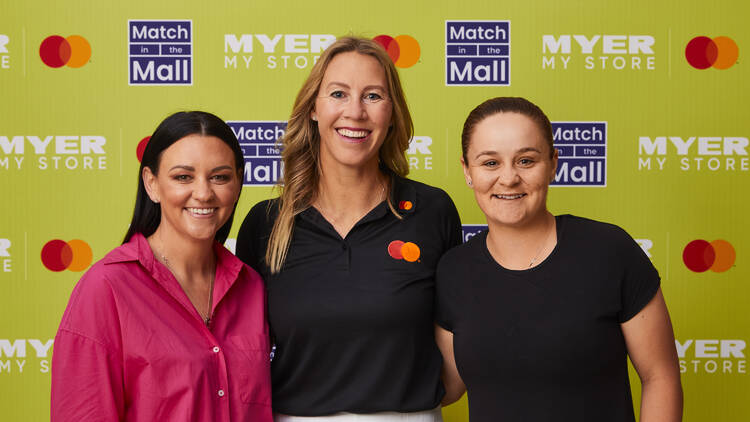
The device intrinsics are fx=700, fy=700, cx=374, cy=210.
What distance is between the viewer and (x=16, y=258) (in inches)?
103

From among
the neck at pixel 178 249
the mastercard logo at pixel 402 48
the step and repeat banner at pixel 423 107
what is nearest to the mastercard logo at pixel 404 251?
the neck at pixel 178 249

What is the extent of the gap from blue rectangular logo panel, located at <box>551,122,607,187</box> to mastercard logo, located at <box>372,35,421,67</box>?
0.59 meters

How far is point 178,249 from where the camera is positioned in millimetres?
1535

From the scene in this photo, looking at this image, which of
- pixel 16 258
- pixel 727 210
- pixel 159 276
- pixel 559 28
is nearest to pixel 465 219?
pixel 559 28

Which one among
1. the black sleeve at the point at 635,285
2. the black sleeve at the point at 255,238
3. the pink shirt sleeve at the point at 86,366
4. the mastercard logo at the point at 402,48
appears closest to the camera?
the pink shirt sleeve at the point at 86,366

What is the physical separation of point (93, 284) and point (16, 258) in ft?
4.89

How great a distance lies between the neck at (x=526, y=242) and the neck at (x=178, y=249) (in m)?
0.65

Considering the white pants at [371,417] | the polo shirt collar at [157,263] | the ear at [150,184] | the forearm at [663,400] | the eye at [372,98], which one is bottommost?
the white pants at [371,417]

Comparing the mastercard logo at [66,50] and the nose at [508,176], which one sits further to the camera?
the mastercard logo at [66,50]

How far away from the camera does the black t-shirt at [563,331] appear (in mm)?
1408

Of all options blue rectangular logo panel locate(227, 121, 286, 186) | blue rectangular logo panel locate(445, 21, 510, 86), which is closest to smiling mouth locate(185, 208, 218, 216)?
blue rectangular logo panel locate(227, 121, 286, 186)

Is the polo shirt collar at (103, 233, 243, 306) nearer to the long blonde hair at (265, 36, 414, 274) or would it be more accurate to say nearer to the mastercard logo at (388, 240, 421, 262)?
the long blonde hair at (265, 36, 414, 274)

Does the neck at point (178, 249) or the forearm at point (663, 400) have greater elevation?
the neck at point (178, 249)

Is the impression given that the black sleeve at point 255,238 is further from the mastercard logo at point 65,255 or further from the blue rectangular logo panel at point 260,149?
the mastercard logo at point 65,255
